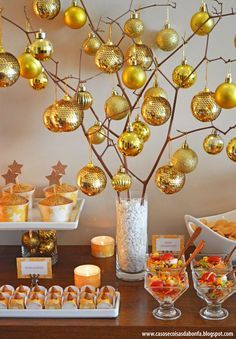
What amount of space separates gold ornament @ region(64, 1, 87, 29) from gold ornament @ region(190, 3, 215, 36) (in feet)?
0.91

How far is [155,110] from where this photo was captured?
1173 mm

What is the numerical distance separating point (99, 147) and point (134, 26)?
0.35 metres

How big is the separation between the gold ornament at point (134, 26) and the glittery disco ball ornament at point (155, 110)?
0.24 metres

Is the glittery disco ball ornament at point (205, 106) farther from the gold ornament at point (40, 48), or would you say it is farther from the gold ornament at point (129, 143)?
the gold ornament at point (40, 48)

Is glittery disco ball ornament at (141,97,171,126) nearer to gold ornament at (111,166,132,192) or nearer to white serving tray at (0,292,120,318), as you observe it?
gold ornament at (111,166,132,192)

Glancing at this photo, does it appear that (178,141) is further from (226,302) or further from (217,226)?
(226,302)

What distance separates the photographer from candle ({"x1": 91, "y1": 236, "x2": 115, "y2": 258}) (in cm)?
147

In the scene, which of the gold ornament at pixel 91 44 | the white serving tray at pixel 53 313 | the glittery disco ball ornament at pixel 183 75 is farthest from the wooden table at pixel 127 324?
the gold ornament at pixel 91 44

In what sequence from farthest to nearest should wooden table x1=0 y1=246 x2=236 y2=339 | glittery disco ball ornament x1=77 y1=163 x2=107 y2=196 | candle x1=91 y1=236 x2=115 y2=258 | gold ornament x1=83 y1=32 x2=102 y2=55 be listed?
candle x1=91 y1=236 x2=115 y2=258, gold ornament x1=83 y1=32 x2=102 y2=55, glittery disco ball ornament x1=77 y1=163 x2=107 y2=196, wooden table x1=0 y1=246 x2=236 y2=339

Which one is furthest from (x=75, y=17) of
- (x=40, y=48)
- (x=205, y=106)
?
(x=205, y=106)

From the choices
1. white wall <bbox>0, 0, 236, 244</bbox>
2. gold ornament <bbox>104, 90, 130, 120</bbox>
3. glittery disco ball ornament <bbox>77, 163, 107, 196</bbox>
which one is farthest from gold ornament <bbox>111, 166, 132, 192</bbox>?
white wall <bbox>0, 0, 236, 244</bbox>

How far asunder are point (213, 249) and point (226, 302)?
0.17 meters

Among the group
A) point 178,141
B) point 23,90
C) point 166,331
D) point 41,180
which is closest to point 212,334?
point 166,331

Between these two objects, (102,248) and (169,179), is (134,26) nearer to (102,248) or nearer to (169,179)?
(169,179)
